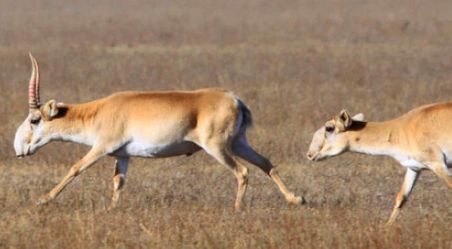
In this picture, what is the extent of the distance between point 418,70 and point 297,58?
10.4 ft

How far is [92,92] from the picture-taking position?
23047 millimetres

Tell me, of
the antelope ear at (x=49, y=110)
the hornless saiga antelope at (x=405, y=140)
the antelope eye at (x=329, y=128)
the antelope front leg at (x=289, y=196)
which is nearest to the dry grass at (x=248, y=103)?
the antelope front leg at (x=289, y=196)

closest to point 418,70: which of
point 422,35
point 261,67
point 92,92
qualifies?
point 261,67

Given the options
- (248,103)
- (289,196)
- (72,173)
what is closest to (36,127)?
(72,173)

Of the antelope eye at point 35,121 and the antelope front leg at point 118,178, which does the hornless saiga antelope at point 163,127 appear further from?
the antelope eye at point 35,121

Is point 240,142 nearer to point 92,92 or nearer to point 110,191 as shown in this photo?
point 110,191

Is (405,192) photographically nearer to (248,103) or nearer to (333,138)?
(333,138)

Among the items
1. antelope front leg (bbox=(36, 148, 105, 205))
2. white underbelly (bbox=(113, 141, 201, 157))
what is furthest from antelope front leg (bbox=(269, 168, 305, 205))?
antelope front leg (bbox=(36, 148, 105, 205))

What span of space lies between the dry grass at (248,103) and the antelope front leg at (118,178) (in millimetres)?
129

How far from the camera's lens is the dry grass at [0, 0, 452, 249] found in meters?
10.7

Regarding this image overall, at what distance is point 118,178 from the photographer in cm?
1324

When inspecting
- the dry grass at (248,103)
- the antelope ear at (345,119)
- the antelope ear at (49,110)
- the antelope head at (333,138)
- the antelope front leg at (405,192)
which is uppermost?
the antelope ear at (345,119)

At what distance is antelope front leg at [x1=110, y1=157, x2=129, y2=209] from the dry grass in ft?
0.42

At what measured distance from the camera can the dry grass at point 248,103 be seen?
10.7 metres
